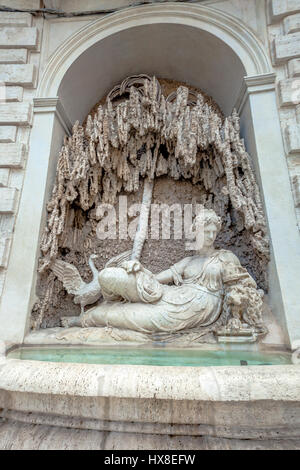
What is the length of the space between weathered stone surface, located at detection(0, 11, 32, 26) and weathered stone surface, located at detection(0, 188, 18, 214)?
252 cm

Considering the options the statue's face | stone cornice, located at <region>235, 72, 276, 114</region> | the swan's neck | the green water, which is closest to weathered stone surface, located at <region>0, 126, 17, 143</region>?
the swan's neck

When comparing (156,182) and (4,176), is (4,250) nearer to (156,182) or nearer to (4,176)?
(4,176)

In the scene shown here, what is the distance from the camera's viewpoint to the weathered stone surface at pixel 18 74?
3357 millimetres

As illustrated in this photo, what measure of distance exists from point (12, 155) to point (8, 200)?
59cm

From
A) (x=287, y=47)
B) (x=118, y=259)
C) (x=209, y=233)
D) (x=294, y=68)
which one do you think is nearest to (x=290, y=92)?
(x=294, y=68)

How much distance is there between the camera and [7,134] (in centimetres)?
317

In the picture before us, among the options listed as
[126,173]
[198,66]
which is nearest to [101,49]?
[198,66]

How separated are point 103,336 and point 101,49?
13.0 feet

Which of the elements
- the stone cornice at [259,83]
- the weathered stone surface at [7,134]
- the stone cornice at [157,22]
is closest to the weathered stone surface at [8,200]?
the weathered stone surface at [7,134]

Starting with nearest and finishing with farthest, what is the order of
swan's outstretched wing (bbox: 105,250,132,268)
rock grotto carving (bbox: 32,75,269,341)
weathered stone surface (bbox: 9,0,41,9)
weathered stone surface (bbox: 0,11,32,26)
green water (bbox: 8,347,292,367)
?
green water (bbox: 8,347,292,367), rock grotto carving (bbox: 32,75,269,341), swan's outstretched wing (bbox: 105,250,132,268), weathered stone surface (bbox: 0,11,32,26), weathered stone surface (bbox: 9,0,41,9)

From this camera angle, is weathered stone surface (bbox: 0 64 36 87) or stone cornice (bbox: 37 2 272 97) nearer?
stone cornice (bbox: 37 2 272 97)

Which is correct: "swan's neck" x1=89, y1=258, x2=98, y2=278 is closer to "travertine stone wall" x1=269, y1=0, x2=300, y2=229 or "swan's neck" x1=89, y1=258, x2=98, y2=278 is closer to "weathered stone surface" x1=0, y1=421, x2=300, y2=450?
"weathered stone surface" x1=0, y1=421, x2=300, y2=450

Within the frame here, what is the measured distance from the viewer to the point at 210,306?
2568 mm

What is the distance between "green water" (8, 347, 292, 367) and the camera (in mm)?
1946
